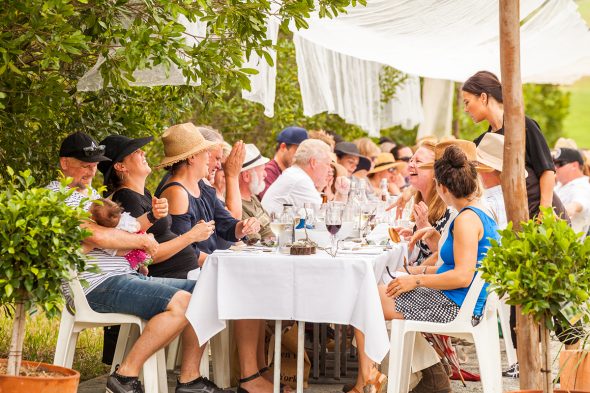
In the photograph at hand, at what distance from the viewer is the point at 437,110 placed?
1386 cm

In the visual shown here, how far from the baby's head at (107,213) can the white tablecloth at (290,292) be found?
54 centimetres

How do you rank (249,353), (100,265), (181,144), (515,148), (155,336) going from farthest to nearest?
(181,144) < (249,353) < (100,265) < (155,336) < (515,148)

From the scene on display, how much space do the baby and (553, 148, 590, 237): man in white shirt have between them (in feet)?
19.8

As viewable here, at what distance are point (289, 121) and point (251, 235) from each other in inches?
205

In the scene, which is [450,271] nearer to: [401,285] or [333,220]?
[401,285]

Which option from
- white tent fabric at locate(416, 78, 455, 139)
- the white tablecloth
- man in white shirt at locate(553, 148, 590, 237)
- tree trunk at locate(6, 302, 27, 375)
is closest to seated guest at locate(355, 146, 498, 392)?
the white tablecloth

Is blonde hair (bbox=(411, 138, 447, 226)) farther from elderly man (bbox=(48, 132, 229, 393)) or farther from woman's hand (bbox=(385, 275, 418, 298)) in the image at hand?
elderly man (bbox=(48, 132, 229, 393))

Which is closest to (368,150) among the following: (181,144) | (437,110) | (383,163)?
(383,163)

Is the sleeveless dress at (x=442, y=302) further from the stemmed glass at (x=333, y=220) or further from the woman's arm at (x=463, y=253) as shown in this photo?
the stemmed glass at (x=333, y=220)

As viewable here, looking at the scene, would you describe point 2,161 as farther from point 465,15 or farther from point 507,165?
point 465,15

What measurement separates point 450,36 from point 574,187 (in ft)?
8.60

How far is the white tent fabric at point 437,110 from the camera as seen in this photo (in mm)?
13820

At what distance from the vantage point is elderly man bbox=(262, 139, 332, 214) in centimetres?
765

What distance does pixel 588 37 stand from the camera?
398 inches
